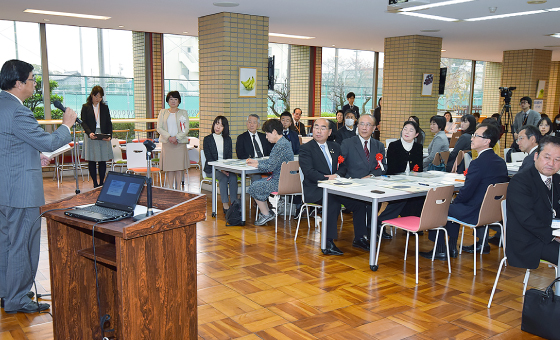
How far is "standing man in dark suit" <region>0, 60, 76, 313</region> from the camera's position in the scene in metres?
3.17

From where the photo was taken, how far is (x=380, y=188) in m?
4.62

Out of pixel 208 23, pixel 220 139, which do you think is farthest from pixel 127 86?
pixel 220 139

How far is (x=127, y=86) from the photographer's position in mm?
11117

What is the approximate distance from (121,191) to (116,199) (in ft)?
0.17

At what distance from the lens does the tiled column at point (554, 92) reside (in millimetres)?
17625

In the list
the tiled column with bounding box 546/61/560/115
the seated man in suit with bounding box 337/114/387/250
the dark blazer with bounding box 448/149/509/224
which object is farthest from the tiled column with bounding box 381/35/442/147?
the tiled column with bounding box 546/61/560/115

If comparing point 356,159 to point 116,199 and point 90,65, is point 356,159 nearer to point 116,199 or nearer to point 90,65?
point 116,199

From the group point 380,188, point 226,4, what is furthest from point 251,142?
point 380,188

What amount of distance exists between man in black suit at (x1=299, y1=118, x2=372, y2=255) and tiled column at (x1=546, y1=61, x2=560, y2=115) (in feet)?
51.2

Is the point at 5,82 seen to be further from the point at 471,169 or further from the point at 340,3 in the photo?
the point at 340,3

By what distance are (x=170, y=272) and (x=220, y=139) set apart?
176 inches

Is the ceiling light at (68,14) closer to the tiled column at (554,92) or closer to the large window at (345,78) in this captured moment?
the large window at (345,78)

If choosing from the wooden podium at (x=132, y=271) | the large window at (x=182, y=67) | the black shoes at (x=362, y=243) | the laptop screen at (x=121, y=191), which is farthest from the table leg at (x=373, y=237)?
the large window at (x=182, y=67)

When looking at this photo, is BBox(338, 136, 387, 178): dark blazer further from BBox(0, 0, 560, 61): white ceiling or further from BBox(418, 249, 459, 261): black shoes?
BBox(0, 0, 560, 61): white ceiling
